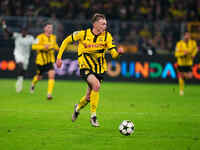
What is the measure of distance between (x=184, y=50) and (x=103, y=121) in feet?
27.0

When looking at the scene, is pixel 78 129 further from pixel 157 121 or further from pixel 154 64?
pixel 154 64

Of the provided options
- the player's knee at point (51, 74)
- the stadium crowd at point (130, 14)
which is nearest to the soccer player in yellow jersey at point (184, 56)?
the stadium crowd at point (130, 14)

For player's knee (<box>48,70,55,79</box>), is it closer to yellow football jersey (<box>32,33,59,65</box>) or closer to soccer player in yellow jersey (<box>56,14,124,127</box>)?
yellow football jersey (<box>32,33,59,65</box>)

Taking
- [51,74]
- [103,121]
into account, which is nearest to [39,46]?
[51,74]

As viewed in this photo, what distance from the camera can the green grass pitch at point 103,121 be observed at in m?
7.55

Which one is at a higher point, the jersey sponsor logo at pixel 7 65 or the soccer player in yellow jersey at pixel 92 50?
the soccer player in yellow jersey at pixel 92 50

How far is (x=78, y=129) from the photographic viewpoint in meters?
9.10

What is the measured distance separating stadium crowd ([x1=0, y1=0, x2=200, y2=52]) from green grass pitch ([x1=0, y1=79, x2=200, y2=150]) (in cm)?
489

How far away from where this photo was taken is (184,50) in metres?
17.7

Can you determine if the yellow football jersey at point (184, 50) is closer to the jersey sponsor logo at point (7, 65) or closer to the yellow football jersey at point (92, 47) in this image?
the yellow football jersey at point (92, 47)

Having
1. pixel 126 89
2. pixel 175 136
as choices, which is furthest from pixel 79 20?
pixel 175 136

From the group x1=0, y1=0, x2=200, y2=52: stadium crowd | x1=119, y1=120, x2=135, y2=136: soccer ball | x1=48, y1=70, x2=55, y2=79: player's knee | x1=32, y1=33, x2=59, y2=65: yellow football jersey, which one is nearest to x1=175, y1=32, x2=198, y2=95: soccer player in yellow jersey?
x1=0, y1=0, x2=200, y2=52: stadium crowd

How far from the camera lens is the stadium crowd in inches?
874

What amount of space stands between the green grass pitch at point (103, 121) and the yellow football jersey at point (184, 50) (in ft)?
4.11
